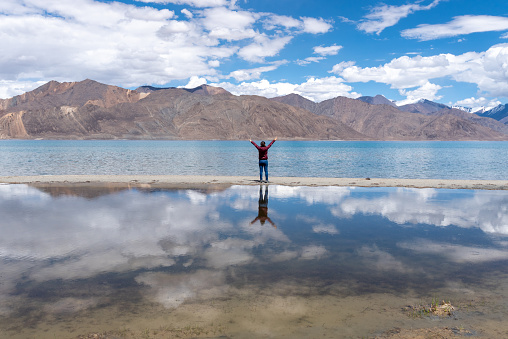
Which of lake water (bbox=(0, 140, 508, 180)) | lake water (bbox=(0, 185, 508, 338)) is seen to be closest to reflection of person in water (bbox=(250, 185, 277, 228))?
lake water (bbox=(0, 185, 508, 338))

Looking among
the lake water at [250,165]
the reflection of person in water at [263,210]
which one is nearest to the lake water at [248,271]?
the reflection of person in water at [263,210]

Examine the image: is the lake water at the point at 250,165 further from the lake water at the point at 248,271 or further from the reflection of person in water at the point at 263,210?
the lake water at the point at 248,271

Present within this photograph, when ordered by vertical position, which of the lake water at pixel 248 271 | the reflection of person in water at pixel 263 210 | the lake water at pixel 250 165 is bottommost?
the lake water at pixel 250 165

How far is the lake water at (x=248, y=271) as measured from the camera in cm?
521

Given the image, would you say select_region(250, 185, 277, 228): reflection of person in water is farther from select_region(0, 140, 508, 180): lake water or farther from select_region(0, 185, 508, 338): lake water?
select_region(0, 140, 508, 180): lake water

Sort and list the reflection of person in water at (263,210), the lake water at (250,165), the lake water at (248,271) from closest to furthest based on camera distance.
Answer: the lake water at (248,271) → the reflection of person in water at (263,210) → the lake water at (250,165)

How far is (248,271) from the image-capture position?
23.1ft

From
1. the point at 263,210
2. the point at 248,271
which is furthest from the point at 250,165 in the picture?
the point at 248,271

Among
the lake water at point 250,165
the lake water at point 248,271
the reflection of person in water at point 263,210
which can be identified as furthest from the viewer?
the lake water at point 250,165

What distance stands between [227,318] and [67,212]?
9.37m

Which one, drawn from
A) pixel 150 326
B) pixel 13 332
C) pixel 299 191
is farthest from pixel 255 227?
pixel 299 191

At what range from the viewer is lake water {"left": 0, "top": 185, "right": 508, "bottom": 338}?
521cm

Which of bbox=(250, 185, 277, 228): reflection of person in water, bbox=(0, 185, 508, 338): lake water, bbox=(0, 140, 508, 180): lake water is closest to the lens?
bbox=(0, 185, 508, 338): lake water

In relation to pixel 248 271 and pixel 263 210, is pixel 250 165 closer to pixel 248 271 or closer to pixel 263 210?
pixel 263 210
